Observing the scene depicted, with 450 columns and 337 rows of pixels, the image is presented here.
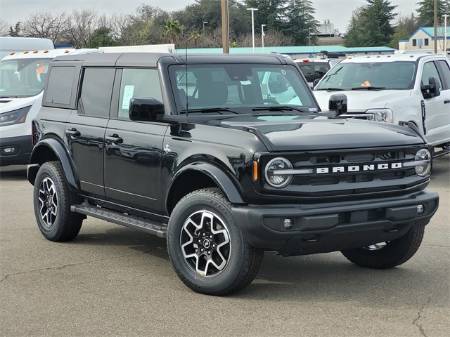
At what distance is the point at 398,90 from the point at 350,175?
6.82 meters

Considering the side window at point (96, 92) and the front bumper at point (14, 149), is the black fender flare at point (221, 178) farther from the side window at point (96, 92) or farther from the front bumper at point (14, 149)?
the front bumper at point (14, 149)

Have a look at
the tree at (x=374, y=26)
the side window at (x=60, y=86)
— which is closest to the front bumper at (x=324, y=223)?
the side window at (x=60, y=86)

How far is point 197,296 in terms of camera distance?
5.69 m

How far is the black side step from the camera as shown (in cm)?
624

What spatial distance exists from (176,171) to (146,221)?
75 centimetres

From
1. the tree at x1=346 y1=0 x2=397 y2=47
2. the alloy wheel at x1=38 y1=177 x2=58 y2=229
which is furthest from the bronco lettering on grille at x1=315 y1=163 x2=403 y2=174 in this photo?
the tree at x1=346 y1=0 x2=397 y2=47

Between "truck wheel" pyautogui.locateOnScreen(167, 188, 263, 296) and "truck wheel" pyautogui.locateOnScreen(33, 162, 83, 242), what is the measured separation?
1924 millimetres

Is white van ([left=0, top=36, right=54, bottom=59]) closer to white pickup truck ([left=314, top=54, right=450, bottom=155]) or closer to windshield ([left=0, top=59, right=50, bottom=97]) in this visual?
windshield ([left=0, top=59, right=50, bottom=97])

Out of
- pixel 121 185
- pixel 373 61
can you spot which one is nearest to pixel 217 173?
pixel 121 185

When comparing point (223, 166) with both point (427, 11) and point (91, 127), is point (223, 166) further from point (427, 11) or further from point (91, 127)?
point (427, 11)

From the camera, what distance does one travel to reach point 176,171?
6004mm

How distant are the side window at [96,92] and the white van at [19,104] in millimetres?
5765

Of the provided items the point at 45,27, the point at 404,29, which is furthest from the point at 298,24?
the point at 45,27

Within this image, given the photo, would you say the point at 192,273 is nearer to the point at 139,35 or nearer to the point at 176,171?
the point at 176,171
